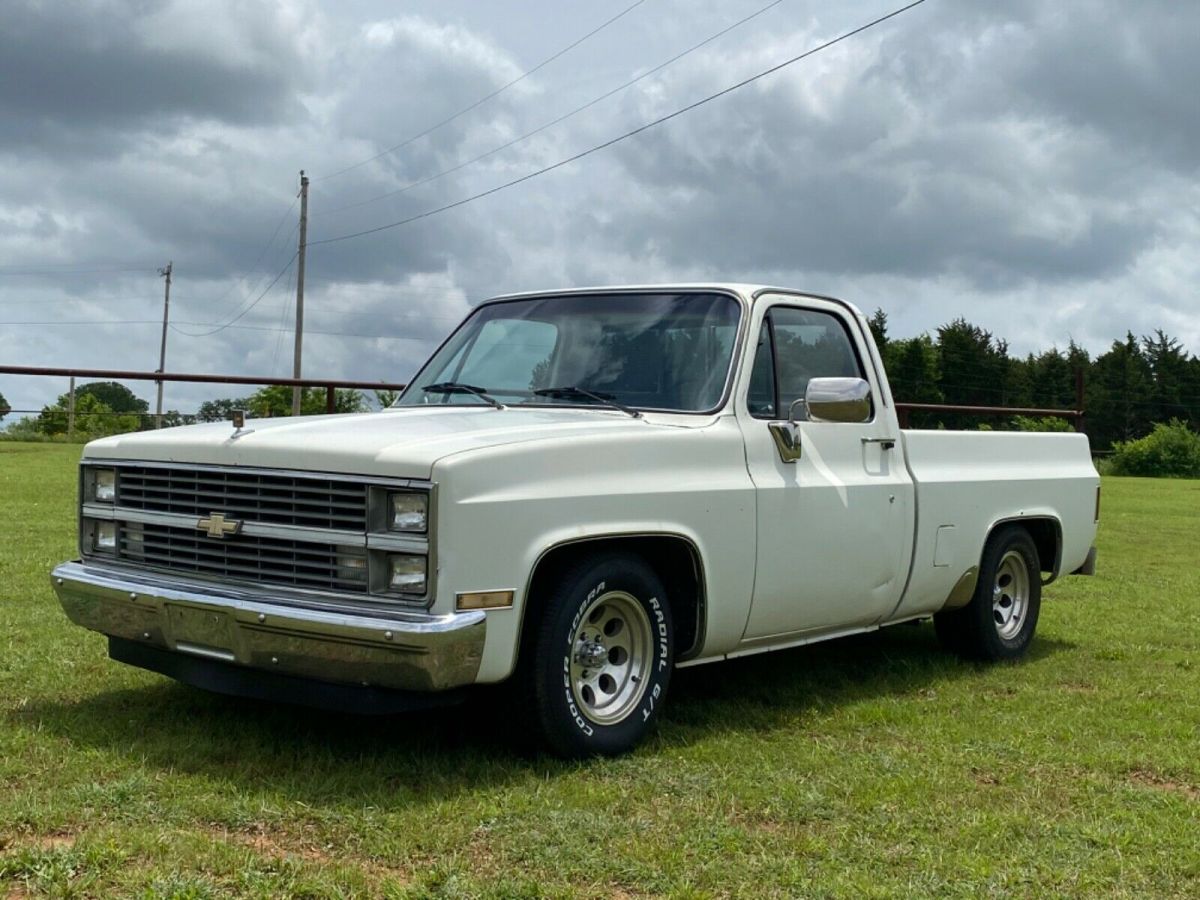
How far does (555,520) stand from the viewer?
4.68m

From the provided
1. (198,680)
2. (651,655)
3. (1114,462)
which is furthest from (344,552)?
(1114,462)

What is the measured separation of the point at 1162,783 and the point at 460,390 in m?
3.31

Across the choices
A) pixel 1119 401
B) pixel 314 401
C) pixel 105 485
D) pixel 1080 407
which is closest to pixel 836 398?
pixel 105 485

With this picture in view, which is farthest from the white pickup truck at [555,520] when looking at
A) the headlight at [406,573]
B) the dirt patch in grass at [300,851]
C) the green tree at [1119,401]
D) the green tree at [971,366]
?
the green tree at [1119,401]

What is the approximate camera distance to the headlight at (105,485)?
5.38 metres

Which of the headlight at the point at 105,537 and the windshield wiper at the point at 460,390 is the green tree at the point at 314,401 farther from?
the headlight at the point at 105,537

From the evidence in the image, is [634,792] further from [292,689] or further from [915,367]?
[915,367]

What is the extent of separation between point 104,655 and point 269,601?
91.5 inches

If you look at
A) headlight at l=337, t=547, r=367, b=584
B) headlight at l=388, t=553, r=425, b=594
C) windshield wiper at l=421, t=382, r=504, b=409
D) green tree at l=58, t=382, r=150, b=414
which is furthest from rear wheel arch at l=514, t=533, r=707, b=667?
green tree at l=58, t=382, r=150, b=414

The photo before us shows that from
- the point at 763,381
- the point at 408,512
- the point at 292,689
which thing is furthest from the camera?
the point at 763,381

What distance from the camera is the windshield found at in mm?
5715

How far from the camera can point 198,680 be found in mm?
4930

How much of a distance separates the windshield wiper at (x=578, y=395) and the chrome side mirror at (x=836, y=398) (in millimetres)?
738

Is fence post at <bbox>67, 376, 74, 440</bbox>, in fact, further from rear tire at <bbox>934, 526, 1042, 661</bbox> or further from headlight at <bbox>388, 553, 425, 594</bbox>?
headlight at <bbox>388, 553, 425, 594</bbox>
